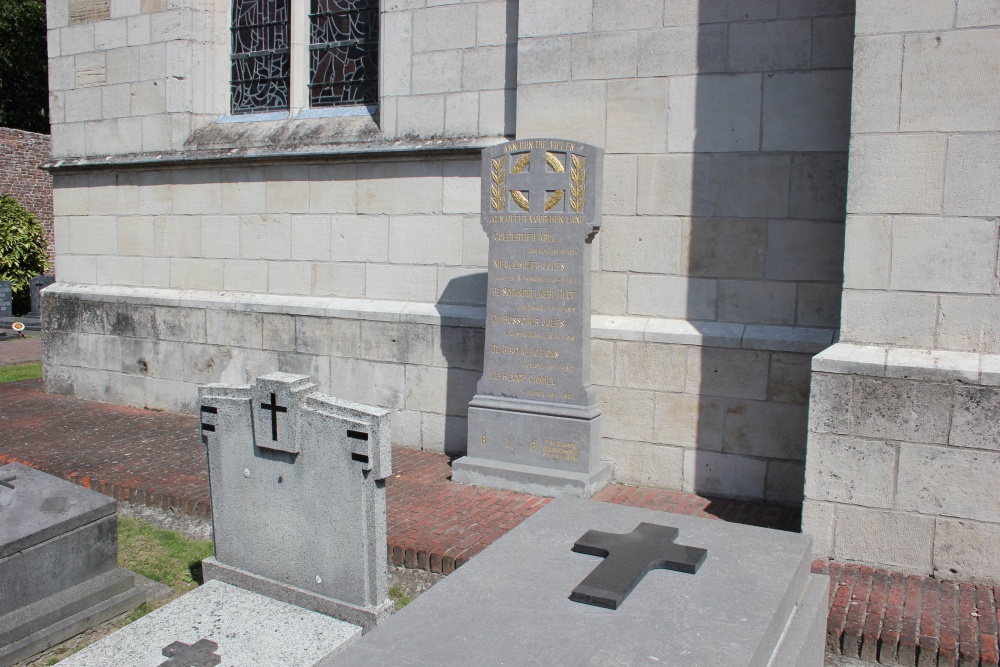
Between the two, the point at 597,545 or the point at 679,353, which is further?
the point at 679,353

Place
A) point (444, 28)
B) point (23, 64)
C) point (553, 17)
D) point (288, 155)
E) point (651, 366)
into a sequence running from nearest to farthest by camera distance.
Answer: point (651, 366), point (553, 17), point (444, 28), point (288, 155), point (23, 64)

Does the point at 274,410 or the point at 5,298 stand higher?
the point at 274,410

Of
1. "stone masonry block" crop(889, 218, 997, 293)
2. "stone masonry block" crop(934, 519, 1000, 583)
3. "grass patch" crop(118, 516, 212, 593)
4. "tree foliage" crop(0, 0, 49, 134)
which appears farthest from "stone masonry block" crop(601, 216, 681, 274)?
"tree foliage" crop(0, 0, 49, 134)

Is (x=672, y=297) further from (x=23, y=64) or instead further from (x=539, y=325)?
(x=23, y=64)

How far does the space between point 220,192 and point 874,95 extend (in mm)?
5975

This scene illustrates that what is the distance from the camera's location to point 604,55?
6.26 metres

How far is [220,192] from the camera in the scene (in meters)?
8.17

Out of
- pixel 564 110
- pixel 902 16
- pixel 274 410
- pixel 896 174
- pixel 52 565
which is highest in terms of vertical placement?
pixel 902 16

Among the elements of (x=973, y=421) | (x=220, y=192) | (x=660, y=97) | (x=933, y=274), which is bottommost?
(x=973, y=421)

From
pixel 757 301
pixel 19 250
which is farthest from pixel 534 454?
pixel 19 250

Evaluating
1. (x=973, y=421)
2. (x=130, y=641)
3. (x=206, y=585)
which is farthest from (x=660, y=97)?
(x=130, y=641)

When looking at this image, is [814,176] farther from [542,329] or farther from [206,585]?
[206,585]

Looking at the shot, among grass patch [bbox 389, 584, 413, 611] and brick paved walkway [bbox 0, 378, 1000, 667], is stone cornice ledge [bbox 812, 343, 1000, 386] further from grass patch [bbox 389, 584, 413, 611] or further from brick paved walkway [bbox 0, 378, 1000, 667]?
grass patch [bbox 389, 584, 413, 611]

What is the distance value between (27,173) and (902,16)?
21.3m
